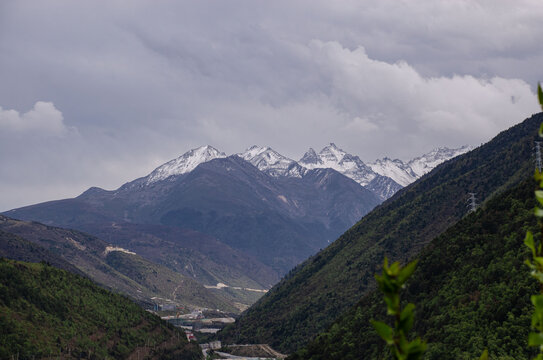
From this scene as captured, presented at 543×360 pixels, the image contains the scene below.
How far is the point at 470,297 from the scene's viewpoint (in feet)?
405

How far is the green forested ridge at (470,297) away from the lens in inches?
4102

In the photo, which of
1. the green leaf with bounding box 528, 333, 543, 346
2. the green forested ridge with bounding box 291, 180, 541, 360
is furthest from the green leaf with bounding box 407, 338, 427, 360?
the green forested ridge with bounding box 291, 180, 541, 360

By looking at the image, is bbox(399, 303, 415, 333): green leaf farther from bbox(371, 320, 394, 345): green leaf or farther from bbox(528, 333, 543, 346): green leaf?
bbox(528, 333, 543, 346): green leaf

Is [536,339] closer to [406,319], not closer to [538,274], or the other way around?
[538,274]

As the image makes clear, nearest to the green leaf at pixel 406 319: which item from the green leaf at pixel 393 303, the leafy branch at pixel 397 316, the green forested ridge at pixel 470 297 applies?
the leafy branch at pixel 397 316

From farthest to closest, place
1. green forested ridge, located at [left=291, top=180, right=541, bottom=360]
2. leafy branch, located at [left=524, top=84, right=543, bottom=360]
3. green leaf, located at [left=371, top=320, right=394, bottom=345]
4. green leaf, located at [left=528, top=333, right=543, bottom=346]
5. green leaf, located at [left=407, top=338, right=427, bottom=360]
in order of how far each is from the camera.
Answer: green forested ridge, located at [left=291, top=180, right=541, bottom=360] < green leaf, located at [left=407, top=338, right=427, bottom=360] < green leaf, located at [left=371, top=320, right=394, bottom=345] < leafy branch, located at [left=524, top=84, right=543, bottom=360] < green leaf, located at [left=528, top=333, right=543, bottom=346]

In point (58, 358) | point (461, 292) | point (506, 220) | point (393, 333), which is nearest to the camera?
point (393, 333)

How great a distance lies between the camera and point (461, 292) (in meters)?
129

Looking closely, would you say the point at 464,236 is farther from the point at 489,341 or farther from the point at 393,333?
the point at 393,333

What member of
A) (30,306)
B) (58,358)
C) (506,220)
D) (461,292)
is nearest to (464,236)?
(506,220)

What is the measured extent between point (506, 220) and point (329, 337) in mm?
62215

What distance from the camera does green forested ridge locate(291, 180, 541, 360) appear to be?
104 meters

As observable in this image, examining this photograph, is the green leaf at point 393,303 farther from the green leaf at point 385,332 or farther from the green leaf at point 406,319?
the green leaf at point 385,332

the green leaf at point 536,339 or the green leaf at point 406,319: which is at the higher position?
the green leaf at point 406,319
